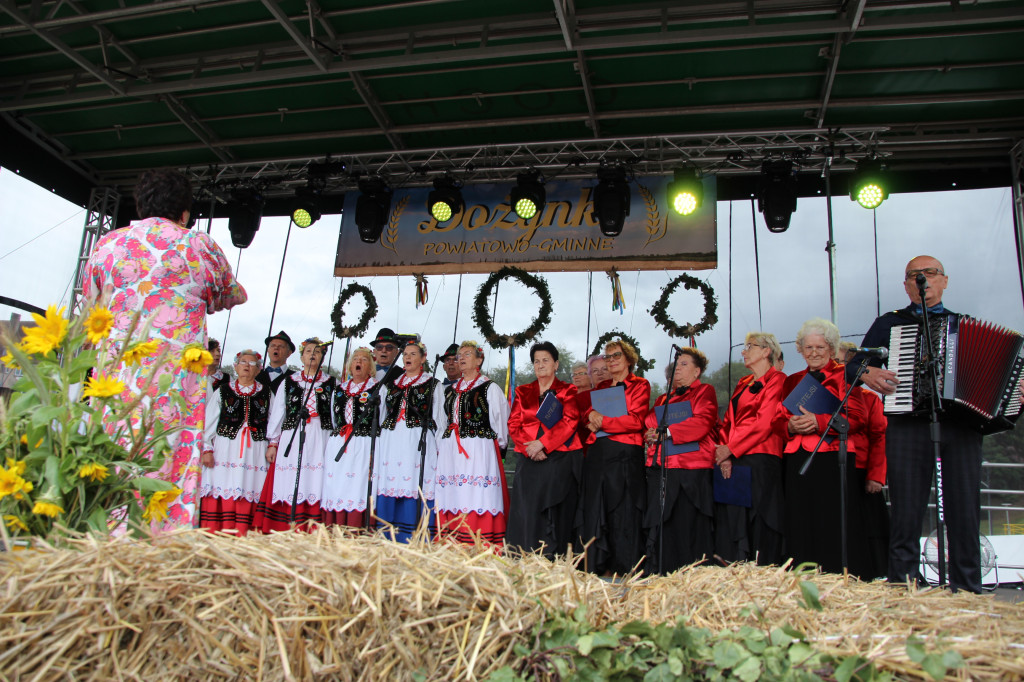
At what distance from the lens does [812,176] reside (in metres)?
6.60

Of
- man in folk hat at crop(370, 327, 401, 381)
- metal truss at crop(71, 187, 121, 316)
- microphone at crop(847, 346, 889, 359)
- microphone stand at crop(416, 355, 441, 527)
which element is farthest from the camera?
metal truss at crop(71, 187, 121, 316)

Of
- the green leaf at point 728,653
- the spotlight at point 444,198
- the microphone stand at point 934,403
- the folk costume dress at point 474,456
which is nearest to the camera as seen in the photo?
the green leaf at point 728,653

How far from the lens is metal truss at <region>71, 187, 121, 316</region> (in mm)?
7262

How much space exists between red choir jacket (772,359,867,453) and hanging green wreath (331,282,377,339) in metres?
4.00

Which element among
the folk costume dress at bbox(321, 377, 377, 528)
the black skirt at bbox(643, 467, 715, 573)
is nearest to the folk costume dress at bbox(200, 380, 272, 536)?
the folk costume dress at bbox(321, 377, 377, 528)

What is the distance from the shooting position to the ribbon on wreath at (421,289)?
7262mm

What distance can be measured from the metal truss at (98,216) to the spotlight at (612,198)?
16.5ft

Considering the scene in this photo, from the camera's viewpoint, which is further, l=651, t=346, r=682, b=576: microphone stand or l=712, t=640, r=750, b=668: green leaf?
l=651, t=346, r=682, b=576: microphone stand

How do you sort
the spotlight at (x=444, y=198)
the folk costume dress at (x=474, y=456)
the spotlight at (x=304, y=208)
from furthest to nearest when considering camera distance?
the spotlight at (x=304, y=208)
the spotlight at (x=444, y=198)
the folk costume dress at (x=474, y=456)

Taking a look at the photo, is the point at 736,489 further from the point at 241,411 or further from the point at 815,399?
the point at 241,411

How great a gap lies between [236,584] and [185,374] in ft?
6.17

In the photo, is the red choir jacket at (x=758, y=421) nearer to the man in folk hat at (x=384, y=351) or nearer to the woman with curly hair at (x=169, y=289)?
the man in folk hat at (x=384, y=351)

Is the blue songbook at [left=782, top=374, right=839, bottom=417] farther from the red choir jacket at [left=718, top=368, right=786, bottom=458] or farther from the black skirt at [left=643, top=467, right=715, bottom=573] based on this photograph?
the black skirt at [left=643, top=467, right=715, bottom=573]

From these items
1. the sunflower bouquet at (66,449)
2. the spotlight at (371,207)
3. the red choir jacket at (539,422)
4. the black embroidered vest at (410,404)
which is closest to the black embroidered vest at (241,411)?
the black embroidered vest at (410,404)
